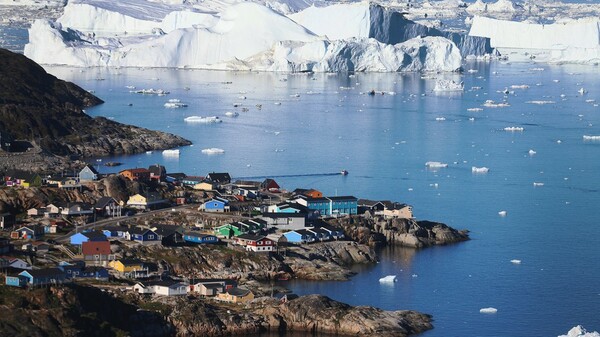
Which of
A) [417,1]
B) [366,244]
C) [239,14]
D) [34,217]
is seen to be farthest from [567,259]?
[417,1]

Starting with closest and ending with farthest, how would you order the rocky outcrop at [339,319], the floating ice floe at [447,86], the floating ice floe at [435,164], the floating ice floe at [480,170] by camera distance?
the rocky outcrop at [339,319] → the floating ice floe at [480,170] → the floating ice floe at [435,164] → the floating ice floe at [447,86]

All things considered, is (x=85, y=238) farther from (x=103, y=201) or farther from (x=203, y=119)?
(x=203, y=119)

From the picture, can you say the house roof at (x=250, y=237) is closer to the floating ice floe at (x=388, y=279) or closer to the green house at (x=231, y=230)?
the green house at (x=231, y=230)

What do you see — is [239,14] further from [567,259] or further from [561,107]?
[567,259]

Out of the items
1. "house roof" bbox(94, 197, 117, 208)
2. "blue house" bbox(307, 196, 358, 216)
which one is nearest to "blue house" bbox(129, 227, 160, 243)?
"house roof" bbox(94, 197, 117, 208)

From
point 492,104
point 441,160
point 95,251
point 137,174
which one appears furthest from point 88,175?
point 492,104

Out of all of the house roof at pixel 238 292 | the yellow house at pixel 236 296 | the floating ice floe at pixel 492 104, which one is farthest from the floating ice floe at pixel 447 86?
the yellow house at pixel 236 296
